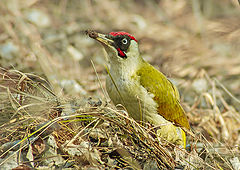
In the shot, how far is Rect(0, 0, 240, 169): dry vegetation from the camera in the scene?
2.97 metres

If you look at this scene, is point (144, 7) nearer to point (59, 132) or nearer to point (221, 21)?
point (221, 21)

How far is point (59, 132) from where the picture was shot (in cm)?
303

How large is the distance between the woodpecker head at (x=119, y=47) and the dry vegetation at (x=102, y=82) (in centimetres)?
31

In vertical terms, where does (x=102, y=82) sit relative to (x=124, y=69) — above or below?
below

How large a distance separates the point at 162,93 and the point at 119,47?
656mm

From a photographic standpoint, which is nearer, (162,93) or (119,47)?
(119,47)

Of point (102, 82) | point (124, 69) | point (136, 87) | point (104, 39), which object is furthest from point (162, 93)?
point (102, 82)

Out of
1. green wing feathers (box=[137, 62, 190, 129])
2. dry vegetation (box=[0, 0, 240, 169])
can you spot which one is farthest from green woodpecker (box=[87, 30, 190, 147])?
dry vegetation (box=[0, 0, 240, 169])

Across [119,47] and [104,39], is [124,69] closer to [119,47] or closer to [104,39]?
[119,47]

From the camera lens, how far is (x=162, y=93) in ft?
12.9

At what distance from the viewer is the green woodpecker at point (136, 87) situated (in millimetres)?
3658

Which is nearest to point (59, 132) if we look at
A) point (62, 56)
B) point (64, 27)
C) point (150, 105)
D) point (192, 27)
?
point (150, 105)

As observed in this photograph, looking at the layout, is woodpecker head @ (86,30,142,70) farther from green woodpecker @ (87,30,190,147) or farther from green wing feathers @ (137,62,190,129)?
green wing feathers @ (137,62,190,129)

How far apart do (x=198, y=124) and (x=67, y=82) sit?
76.9 inches
